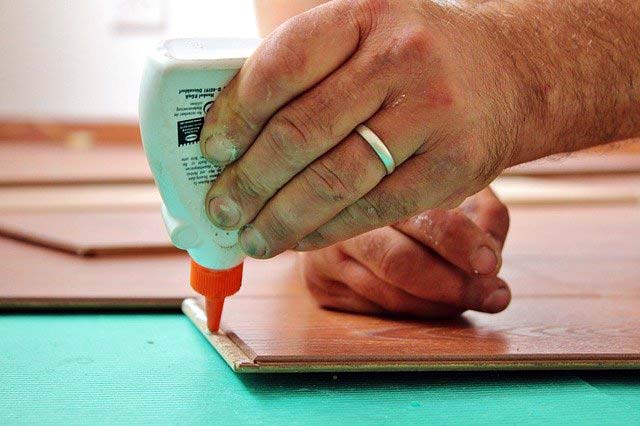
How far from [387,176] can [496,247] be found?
0.79ft

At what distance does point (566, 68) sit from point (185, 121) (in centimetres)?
33

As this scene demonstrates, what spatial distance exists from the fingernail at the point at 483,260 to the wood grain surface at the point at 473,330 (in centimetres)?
6

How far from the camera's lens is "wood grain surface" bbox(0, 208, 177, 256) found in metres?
1.34

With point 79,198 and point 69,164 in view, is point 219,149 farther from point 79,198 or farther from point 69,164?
point 69,164

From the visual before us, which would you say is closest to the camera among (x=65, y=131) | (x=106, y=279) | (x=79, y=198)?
(x=106, y=279)

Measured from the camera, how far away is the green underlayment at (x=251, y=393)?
0.69 metres

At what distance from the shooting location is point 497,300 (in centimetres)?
92

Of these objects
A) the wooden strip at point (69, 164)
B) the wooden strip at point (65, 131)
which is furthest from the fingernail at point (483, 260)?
the wooden strip at point (65, 131)

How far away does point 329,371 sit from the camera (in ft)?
2.50

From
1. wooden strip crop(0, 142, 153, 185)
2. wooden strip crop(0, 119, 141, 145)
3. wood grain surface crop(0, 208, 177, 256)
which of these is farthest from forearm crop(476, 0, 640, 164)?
wooden strip crop(0, 119, 141, 145)

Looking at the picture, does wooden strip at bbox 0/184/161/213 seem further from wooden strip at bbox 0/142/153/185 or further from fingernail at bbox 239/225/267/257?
fingernail at bbox 239/225/267/257

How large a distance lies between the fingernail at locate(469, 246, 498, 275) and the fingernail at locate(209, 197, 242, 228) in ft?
0.92

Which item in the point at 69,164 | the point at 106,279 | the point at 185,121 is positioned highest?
the point at 185,121

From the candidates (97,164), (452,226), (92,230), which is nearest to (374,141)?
(452,226)
